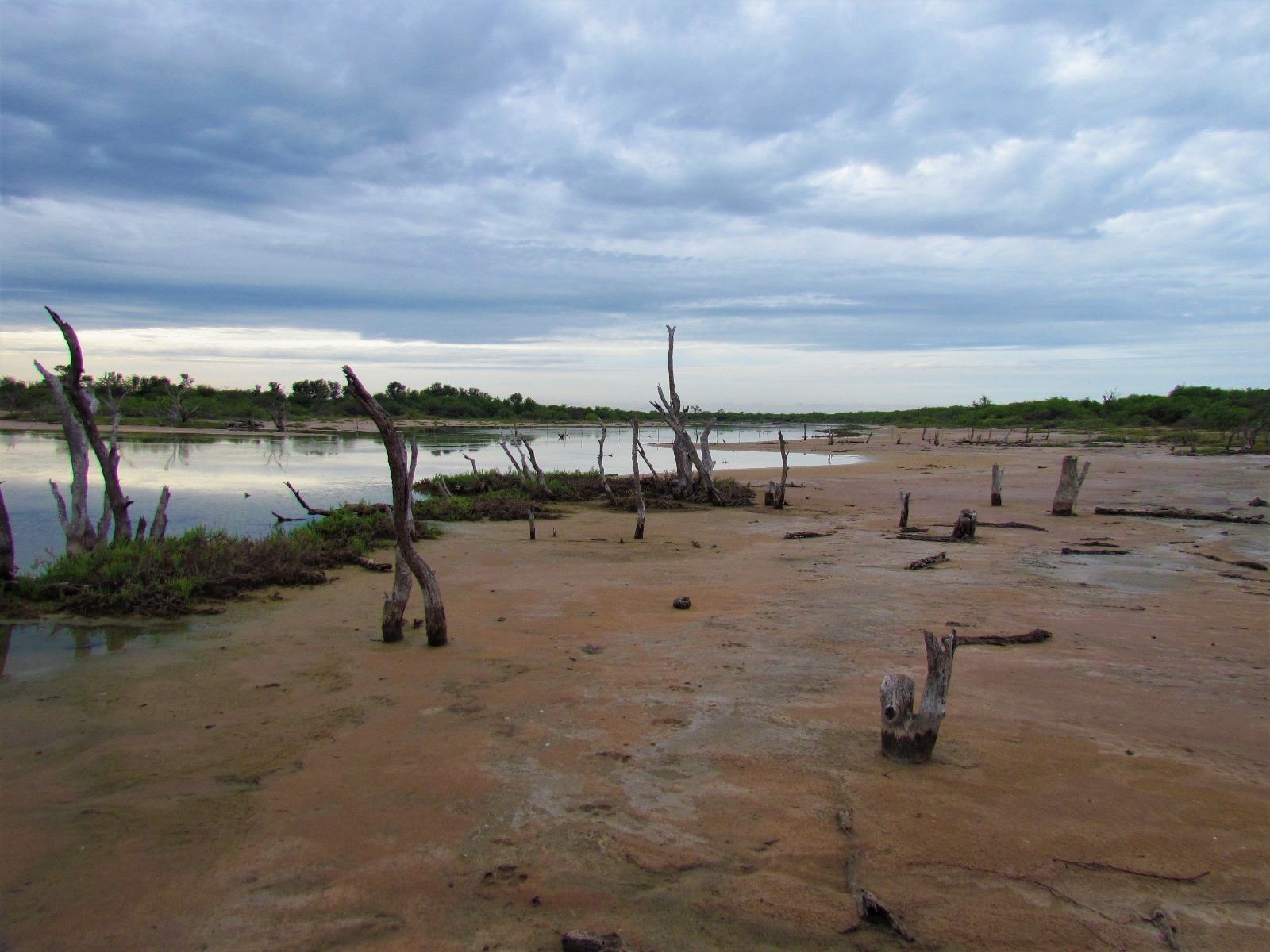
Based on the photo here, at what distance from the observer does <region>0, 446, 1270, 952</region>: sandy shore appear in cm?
343

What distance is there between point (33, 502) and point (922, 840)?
2183 centimetres

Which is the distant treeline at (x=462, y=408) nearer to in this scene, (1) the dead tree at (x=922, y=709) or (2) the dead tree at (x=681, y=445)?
(2) the dead tree at (x=681, y=445)

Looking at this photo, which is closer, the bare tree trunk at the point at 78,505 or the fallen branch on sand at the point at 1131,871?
the fallen branch on sand at the point at 1131,871

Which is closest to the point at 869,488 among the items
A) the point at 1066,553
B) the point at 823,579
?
the point at 1066,553

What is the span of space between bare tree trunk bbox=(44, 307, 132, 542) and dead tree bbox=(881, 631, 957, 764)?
30.5 ft

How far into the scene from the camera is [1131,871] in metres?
3.69

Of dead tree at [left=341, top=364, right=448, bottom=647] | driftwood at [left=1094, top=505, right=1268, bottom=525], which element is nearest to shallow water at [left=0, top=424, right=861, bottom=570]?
dead tree at [left=341, top=364, right=448, bottom=647]

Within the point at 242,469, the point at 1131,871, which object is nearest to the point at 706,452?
the point at 1131,871

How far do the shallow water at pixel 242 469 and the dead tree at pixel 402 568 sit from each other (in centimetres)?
719

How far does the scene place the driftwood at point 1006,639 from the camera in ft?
24.0

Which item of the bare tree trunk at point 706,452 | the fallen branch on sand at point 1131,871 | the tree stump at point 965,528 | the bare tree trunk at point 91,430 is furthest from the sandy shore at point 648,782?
the bare tree trunk at point 706,452

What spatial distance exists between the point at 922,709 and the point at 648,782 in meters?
1.87

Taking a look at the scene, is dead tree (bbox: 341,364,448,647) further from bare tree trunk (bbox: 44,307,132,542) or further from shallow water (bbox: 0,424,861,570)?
shallow water (bbox: 0,424,861,570)

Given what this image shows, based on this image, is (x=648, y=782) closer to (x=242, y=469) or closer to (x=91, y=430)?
(x=91, y=430)
